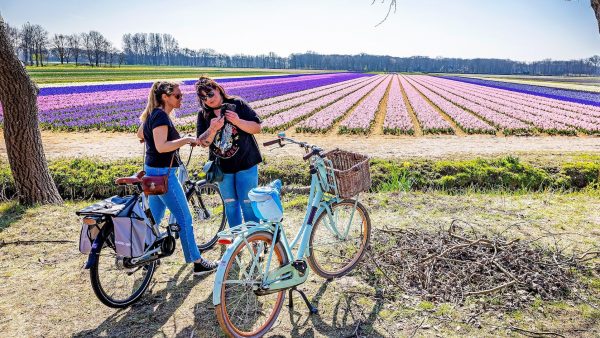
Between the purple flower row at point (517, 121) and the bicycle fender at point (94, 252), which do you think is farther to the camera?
the purple flower row at point (517, 121)

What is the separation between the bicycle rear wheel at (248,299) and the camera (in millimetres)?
3037

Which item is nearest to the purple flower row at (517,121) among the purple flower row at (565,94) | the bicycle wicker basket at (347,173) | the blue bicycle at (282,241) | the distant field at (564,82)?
the purple flower row at (565,94)

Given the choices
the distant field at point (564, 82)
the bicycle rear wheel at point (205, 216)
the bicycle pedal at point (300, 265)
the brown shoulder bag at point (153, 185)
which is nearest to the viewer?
the bicycle pedal at point (300, 265)

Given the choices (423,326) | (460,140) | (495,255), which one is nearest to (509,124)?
(460,140)

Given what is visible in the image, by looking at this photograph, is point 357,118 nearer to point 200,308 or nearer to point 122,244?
point 200,308

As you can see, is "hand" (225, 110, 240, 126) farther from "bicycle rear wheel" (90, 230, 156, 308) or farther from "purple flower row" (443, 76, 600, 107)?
"purple flower row" (443, 76, 600, 107)

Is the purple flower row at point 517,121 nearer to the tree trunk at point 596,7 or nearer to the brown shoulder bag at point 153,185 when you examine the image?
the tree trunk at point 596,7

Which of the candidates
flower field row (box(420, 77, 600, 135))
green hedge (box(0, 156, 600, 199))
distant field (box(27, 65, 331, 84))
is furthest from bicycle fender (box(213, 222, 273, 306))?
distant field (box(27, 65, 331, 84))

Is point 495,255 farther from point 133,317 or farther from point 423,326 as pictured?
point 133,317

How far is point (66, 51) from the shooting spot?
330ft

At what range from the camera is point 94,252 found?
11.1ft

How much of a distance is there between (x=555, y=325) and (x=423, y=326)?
108cm

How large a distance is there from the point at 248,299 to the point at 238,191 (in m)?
1.05

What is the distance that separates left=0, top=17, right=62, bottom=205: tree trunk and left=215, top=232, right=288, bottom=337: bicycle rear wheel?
183 inches
